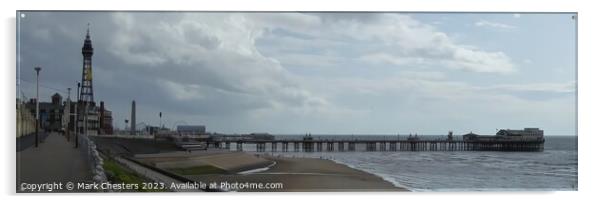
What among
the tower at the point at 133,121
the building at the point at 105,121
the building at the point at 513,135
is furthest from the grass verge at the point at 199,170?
the building at the point at 513,135

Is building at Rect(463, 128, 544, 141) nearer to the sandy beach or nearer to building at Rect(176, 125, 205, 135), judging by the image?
the sandy beach

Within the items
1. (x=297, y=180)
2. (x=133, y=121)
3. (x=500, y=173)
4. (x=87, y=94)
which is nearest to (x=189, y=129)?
(x=133, y=121)

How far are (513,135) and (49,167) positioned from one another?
7.90m

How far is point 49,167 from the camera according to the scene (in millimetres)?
11289

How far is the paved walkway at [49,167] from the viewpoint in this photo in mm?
10422

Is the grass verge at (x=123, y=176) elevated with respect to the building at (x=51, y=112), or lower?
lower

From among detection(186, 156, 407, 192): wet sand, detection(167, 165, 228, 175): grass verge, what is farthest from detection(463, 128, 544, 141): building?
detection(167, 165, 228, 175): grass verge

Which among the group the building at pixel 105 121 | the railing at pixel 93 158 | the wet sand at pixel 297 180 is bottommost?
the wet sand at pixel 297 180

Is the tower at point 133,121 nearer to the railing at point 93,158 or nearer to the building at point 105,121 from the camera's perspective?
the building at point 105,121

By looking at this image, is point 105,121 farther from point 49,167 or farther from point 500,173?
point 500,173

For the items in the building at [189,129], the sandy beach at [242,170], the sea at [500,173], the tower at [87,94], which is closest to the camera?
the sandy beach at [242,170]

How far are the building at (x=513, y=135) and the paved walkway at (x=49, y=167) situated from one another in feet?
Answer: 21.8

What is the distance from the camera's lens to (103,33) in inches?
425
